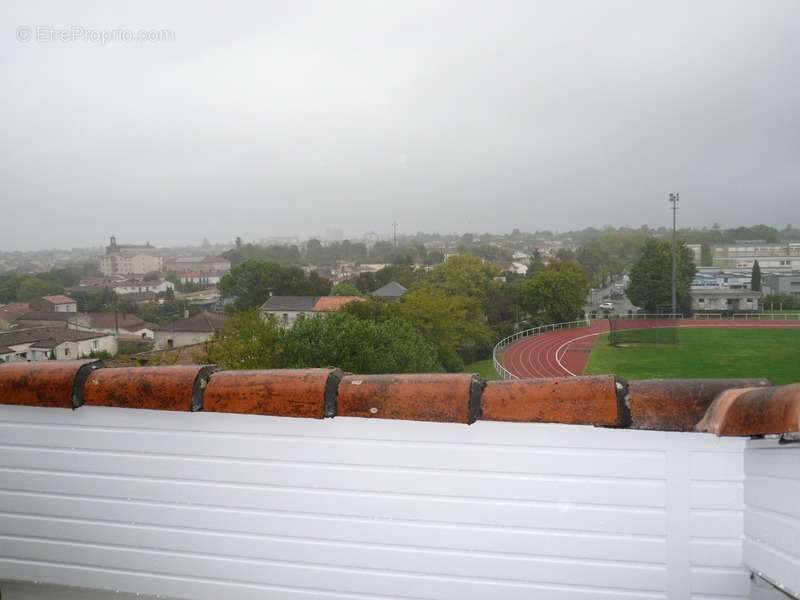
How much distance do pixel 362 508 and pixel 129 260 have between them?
19.6 metres

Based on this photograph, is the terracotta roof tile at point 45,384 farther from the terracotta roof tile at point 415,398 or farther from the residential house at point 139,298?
the residential house at point 139,298

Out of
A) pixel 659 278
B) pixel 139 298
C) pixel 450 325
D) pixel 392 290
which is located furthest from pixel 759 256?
pixel 139 298

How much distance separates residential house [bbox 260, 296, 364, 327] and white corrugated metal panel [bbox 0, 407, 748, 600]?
40.5ft

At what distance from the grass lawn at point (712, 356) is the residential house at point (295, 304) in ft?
21.7

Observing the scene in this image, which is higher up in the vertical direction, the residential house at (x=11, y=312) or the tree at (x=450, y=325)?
the residential house at (x=11, y=312)

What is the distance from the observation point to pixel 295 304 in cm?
1630

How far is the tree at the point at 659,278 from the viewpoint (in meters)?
17.5

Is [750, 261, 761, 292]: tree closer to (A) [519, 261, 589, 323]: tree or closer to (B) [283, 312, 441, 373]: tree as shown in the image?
(A) [519, 261, 589, 323]: tree

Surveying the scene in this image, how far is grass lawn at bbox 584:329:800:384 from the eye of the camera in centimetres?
1498

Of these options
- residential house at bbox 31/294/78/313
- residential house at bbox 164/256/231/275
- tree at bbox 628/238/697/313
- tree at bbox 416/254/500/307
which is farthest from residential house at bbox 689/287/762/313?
residential house at bbox 31/294/78/313

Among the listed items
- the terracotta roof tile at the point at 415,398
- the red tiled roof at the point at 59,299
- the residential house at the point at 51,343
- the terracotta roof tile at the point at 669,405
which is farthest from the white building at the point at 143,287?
the terracotta roof tile at the point at 669,405

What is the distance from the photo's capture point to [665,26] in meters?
28.7

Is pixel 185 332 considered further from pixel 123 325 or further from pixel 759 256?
pixel 759 256

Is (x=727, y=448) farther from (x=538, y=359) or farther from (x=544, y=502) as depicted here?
(x=538, y=359)
